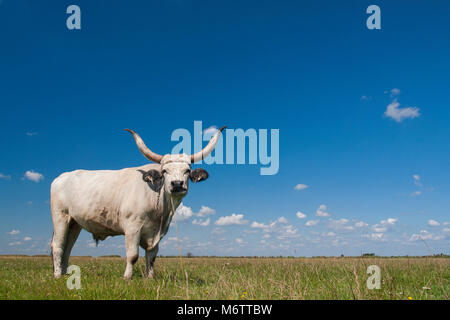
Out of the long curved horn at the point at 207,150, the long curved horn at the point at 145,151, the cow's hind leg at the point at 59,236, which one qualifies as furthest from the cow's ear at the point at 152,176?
the cow's hind leg at the point at 59,236

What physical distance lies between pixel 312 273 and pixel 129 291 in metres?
5.03

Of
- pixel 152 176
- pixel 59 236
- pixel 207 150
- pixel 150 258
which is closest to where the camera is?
pixel 152 176

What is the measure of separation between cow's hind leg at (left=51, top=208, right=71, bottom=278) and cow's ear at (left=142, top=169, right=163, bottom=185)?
9.95 ft

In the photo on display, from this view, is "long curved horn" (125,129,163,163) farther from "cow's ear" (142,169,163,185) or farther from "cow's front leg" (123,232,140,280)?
"cow's front leg" (123,232,140,280)

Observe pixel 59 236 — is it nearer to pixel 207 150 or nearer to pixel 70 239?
pixel 70 239

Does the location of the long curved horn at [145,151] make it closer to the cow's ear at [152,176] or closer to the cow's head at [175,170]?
the cow's head at [175,170]

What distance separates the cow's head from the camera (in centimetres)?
785

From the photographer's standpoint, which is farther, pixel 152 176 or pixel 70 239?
pixel 70 239

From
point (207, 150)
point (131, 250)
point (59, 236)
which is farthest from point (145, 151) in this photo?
point (59, 236)

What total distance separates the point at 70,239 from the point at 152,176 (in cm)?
368

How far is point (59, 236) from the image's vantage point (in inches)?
379
